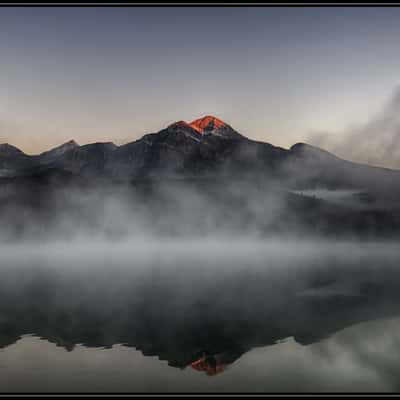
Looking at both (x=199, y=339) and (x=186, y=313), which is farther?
(x=186, y=313)

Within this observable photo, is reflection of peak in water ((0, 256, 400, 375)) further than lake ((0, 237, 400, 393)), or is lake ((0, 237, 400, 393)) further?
reflection of peak in water ((0, 256, 400, 375))

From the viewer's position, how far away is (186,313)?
2089 inches

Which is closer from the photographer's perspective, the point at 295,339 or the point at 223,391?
the point at 223,391

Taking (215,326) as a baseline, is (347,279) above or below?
above

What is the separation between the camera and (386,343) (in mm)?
39344

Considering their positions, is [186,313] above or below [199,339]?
above

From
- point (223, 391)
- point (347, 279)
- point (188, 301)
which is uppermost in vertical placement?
point (347, 279)

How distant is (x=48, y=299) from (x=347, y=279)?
209 feet

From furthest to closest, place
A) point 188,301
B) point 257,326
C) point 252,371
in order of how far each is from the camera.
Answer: point 188,301 → point 257,326 → point 252,371

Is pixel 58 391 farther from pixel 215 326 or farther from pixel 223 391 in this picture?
pixel 215 326

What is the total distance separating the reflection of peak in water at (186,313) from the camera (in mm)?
39562

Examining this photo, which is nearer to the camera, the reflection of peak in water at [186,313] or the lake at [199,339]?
the lake at [199,339]

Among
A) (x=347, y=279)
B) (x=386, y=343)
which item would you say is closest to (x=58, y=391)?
(x=386, y=343)

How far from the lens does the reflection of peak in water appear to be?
39562 mm
